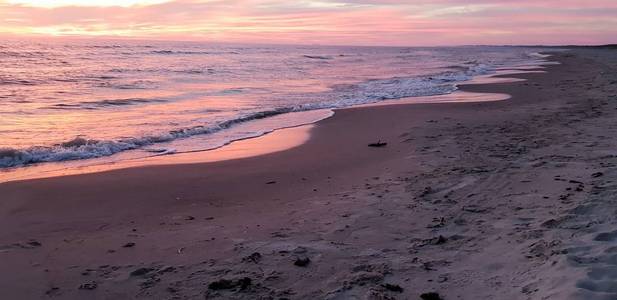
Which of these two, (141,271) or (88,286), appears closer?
(88,286)

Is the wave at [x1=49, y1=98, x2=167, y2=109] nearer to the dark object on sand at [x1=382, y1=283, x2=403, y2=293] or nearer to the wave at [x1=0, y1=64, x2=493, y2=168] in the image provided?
the wave at [x1=0, y1=64, x2=493, y2=168]

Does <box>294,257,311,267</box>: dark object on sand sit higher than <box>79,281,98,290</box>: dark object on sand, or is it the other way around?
<box>294,257,311,267</box>: dark object on sand

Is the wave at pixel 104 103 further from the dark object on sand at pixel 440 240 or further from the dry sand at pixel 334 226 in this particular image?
the dark object on sand at pixel 440 240

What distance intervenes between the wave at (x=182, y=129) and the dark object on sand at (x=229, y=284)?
5876 mm

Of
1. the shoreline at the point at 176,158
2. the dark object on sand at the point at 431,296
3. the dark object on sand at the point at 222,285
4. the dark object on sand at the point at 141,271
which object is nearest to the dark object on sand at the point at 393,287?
the dark object on sand at the point at 431,296

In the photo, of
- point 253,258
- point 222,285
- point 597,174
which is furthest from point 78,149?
point 597,174

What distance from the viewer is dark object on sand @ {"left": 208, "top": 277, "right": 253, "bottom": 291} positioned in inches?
151

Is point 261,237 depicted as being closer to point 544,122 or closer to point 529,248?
point 529,248

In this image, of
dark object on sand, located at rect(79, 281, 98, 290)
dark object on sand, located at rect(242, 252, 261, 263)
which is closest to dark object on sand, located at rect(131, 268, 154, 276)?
dark object on sand, located at rect(79, 281, 98, 290)

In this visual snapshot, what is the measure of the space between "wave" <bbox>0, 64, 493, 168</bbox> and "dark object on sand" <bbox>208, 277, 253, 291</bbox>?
5876 mm

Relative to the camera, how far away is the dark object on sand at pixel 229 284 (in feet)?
12.5

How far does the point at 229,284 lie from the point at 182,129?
8296 millimetres

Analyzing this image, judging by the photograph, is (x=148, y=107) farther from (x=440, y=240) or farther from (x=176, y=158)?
(x=440, y=240)

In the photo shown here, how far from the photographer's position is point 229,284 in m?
3.86
